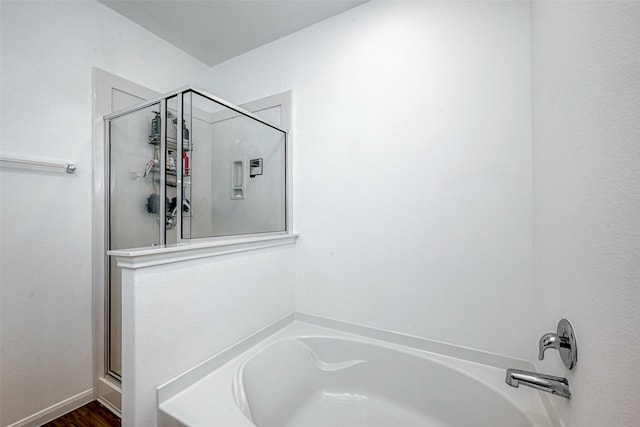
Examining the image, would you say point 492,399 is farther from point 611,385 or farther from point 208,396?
point 208,396

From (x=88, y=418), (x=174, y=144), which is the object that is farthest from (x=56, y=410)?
(x=174, y=144)

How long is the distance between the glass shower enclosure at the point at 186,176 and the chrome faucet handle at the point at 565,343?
1411mm

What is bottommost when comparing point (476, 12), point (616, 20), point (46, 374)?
point (46, 374)

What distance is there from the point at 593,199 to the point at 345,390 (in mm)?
1456

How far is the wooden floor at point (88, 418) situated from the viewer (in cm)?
141

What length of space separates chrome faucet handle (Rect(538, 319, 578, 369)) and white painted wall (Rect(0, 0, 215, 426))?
2252 mm

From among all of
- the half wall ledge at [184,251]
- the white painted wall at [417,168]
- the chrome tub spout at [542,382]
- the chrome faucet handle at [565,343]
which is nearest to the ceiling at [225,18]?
the white painted wall at [417,168]

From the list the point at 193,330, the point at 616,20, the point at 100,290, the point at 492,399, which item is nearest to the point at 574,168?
the point at 616,20

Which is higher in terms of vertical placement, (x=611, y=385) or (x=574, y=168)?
(x=574, y=168)

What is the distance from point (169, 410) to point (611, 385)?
4.40ft

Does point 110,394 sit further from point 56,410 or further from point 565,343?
point 565,343

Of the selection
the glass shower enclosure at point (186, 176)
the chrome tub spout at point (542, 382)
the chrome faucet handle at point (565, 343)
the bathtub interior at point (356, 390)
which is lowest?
the bathtub interior at point (356, 390)

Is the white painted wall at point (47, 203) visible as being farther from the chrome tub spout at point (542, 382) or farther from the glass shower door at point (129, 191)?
the chrome tub spout at point (542, 382)

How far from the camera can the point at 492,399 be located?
3.69 feet
